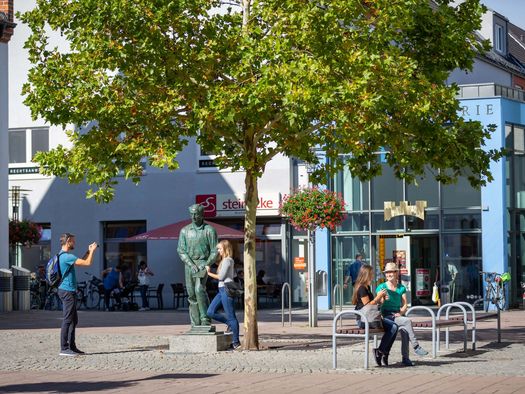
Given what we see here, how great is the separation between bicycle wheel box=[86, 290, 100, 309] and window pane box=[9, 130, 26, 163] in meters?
5.97

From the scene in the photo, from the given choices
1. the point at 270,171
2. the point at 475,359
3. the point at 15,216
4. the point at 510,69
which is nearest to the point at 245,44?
the point at 475,359

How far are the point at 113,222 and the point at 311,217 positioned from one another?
53.7ft

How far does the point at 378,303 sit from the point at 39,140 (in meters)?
29.5

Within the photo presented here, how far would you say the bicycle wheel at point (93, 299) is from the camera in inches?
1578

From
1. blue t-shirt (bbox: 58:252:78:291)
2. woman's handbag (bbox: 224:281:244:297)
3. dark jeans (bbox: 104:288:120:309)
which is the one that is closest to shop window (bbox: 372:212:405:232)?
dark jeans (bbox: 104:288:120:309)

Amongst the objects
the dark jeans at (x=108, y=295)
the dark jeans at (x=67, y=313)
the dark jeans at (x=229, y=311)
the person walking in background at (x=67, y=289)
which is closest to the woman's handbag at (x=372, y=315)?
the dark jeans at (x=229, y=311)

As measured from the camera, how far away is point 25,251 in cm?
4359

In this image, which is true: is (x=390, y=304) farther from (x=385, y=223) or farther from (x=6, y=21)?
(x=6, y=21)

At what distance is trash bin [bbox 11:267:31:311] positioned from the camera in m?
33.6

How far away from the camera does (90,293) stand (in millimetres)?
39719

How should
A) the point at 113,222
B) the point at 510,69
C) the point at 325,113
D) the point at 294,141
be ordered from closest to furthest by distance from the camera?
the point at 325,113 → the point at 294,141 → the point at 113,222 → the point at 510,69

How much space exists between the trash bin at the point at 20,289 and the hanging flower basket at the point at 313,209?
952 cm

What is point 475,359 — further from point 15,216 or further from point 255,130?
point 15,216

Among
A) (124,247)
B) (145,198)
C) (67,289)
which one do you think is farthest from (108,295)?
(67,289)
